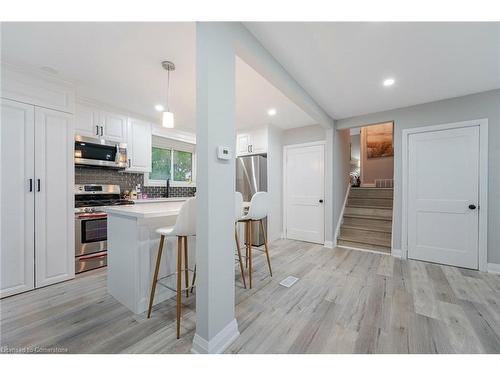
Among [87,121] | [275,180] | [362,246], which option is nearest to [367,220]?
[362,246]

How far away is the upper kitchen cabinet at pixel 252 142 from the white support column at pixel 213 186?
8.92ft

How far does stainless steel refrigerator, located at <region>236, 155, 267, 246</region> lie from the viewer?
4000 millimetres

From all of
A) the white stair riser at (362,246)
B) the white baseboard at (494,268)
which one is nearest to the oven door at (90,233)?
the white stair riser at (362,246)

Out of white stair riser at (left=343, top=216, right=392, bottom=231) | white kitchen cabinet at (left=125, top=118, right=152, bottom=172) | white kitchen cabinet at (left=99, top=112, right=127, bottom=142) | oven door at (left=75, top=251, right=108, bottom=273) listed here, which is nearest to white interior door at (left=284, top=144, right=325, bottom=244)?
white stair riser at (left=343, top=216, right=392, bottom=231)

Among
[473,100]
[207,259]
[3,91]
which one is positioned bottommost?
[207,259]

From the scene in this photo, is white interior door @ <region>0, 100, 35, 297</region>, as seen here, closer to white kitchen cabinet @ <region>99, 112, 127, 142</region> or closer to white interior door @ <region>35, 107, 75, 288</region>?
white interior door @ <region>35, 107, 75, 288</region>

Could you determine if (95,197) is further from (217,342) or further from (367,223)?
(367,223)

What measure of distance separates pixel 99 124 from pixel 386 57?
Answer: 385cm

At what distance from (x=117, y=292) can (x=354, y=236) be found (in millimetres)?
3869

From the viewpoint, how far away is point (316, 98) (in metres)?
2.91

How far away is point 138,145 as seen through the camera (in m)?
3.60

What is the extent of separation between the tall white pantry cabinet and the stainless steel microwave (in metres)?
0.44
